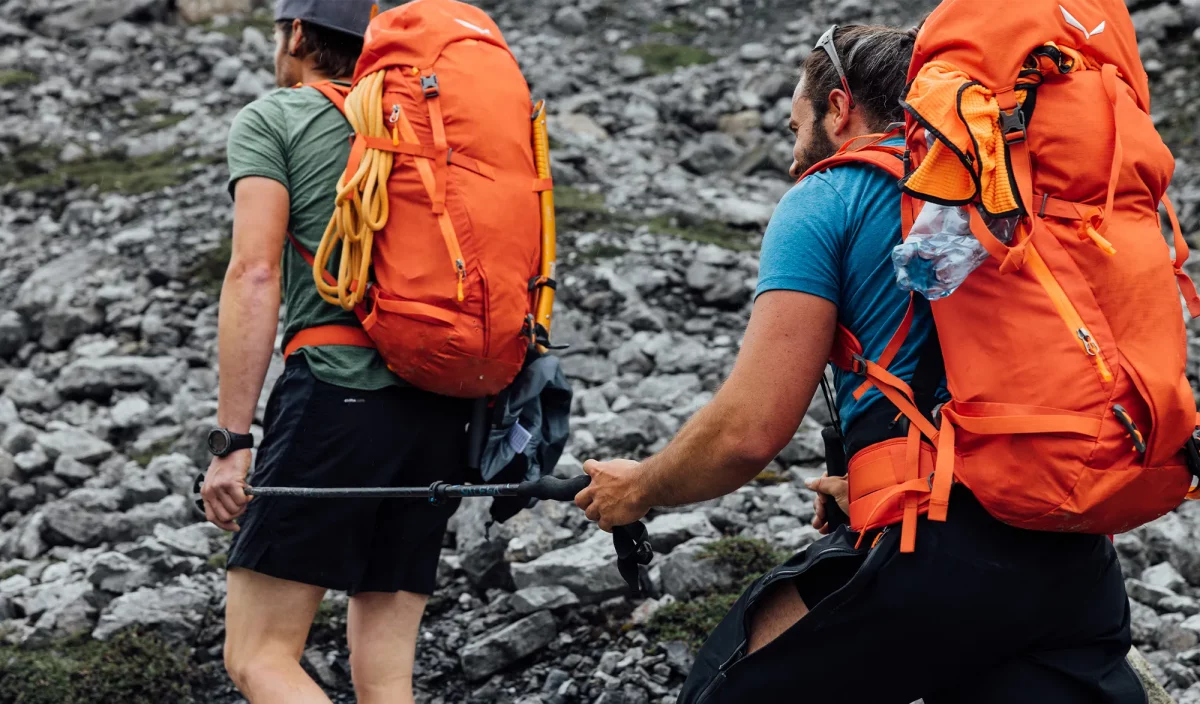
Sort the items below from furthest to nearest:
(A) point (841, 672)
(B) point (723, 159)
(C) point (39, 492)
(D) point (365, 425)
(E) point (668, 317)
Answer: (B) point (723, 159)
(E) point (668, 317)
(C) point (39, 492)
(D) point (365, 425)
(A) point (841, 672)

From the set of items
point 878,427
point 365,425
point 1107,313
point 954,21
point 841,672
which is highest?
point 954,21

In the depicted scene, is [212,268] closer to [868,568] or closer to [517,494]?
[517,494]

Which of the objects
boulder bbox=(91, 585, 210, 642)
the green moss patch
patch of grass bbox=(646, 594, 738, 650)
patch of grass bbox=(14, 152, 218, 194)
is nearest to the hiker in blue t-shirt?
the green moss patch

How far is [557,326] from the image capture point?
10.7 meters

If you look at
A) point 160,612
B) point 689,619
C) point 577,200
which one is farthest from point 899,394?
point 577,200

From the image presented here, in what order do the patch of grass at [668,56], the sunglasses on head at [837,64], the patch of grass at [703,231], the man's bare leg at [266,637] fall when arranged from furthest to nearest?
the patch of grass at [668,56]
the patch of grass at [703,231]
the man's bare leg at [266,637]
the sunglasses on head at [837,64]

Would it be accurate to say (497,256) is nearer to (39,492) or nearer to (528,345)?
(528,345)

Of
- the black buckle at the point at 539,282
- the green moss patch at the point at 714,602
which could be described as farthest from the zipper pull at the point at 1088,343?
the green moss patch at the point at 714,602

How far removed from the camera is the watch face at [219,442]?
3.97m

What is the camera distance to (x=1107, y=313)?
2561 mm

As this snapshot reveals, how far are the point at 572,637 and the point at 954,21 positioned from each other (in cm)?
418

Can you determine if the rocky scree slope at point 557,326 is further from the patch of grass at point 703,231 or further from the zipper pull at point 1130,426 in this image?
the zipper pull at point 1130,426

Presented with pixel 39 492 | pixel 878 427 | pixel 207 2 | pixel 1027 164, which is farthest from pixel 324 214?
pixel 207 2

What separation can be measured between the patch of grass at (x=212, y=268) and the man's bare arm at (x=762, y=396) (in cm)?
975
